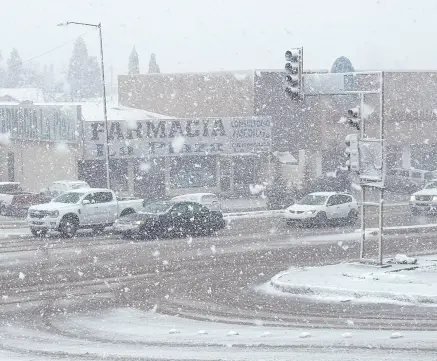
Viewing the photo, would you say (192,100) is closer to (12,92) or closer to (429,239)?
(429,239)

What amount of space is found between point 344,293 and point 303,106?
42.6 m

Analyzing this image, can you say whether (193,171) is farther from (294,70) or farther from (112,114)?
(294,70)

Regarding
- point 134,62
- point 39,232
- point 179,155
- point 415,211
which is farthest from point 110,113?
point 134,62

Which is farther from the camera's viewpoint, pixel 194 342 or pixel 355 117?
pixel 355 117

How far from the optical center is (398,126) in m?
66.7

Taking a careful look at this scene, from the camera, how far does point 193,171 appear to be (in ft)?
185

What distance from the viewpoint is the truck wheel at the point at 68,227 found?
33.1m

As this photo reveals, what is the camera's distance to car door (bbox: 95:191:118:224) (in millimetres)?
34625

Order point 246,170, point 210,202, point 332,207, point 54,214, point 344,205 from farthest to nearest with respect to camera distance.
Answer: point 246,170, point 210,202, point 344,205, point 332,207, point 54,214

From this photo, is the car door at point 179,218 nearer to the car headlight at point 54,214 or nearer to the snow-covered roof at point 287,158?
the car headlight at point 54,214

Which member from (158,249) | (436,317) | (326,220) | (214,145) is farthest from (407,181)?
(436,317)

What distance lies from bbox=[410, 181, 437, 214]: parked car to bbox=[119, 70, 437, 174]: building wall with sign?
17.3 m

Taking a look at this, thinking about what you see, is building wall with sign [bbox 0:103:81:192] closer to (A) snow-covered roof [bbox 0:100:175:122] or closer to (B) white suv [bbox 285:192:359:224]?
(A) snow-covered roof [bbox 0:100:175:122]

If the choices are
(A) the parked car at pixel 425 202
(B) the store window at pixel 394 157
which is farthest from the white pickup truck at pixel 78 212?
(B) the store window at pixel 394 157
